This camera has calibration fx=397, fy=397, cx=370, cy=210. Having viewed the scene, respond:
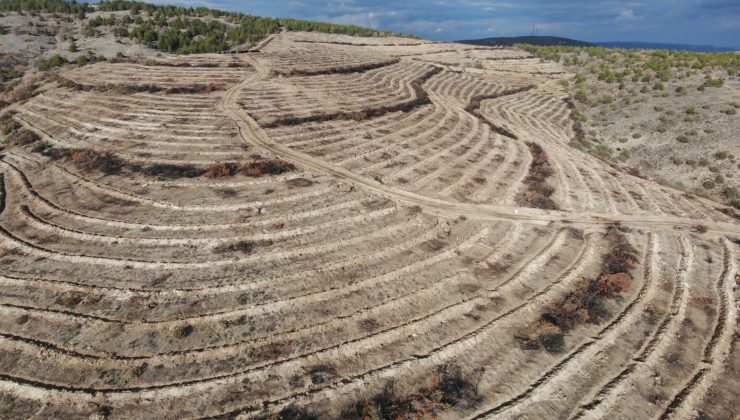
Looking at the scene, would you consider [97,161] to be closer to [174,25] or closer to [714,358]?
[714,358]

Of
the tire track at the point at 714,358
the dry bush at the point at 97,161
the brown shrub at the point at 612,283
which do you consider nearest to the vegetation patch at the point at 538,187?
the brown shrub at the point at 612,283

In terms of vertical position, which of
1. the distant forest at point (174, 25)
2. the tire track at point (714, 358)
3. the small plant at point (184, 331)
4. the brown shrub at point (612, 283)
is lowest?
the small plant at point (184, 331)

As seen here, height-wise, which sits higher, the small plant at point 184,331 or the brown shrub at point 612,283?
the brown shrub at point 612,283

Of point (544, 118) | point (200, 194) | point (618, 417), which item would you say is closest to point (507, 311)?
point (618, 417)

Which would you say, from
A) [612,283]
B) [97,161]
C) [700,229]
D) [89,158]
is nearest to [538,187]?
[700,229]

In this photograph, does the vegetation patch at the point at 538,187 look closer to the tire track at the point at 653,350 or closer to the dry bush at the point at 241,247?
the tire track at the point at 653,350

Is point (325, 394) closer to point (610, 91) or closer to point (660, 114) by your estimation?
point (660, 114)

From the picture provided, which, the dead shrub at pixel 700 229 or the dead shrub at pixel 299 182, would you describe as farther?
the dead shrub at pixel 299 182
